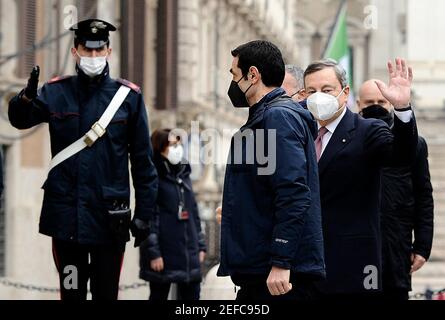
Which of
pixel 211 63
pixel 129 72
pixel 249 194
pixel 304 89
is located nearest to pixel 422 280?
pixel 211 63

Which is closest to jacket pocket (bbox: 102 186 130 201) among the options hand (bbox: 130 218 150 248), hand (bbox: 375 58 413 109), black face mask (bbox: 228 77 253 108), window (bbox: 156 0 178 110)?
hand (bbox: 130 218 150 248)

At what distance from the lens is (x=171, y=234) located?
13.5 meters

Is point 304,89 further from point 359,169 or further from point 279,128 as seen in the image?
point 279,128

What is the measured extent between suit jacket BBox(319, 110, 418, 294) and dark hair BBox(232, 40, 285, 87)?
130cm

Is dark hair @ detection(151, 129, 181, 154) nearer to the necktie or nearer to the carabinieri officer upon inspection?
the carabinieri officer

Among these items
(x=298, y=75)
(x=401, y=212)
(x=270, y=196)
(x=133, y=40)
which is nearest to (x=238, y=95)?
(x=270, y=196)

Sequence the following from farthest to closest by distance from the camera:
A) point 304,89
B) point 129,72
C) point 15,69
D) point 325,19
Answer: point 325,19, point 129,72, point 15,69, point 304,89

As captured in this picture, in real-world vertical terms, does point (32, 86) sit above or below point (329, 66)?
below

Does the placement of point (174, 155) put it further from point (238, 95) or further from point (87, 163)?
point (238, 95)

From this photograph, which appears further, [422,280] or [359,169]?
[422,280]

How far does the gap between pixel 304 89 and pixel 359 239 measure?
3.65ft

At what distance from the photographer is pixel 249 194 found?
25.6ft

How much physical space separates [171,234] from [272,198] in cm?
580

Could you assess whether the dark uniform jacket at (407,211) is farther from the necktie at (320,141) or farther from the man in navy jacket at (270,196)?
the man in navy jacket at (270,196)
